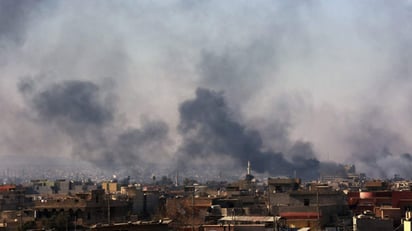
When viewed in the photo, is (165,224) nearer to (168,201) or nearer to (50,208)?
(50,208)

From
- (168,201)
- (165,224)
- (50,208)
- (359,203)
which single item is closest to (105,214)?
(50,208)

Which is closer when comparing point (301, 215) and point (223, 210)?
point (301, 215)

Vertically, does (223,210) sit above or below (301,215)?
above

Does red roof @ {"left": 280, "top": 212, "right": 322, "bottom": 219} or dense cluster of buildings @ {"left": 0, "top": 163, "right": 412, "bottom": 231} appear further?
red roof @ {"left": 280, "top": 212, "right": 322, "bottom": 219}

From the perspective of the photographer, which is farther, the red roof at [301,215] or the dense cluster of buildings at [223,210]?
the red roof at [301,215]

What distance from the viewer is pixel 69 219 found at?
49.5m

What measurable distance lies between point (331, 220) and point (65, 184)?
71.8 m

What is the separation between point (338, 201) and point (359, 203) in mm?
3513

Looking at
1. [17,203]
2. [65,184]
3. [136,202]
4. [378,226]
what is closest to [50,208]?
[136,202]

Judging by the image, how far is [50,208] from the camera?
5347 cm

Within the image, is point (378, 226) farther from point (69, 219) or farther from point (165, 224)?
point (69, 219)

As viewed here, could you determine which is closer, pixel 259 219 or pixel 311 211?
pixel 259 219

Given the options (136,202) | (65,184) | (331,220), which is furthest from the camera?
(65,184)

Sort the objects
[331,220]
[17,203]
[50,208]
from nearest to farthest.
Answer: [331,220]
[50,208]
[17,203]
